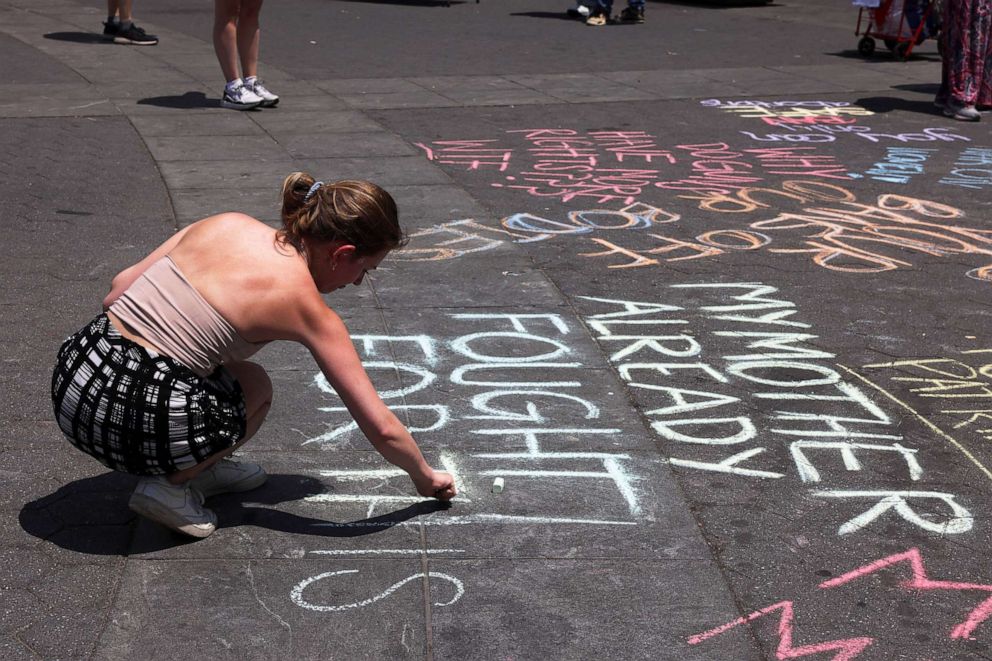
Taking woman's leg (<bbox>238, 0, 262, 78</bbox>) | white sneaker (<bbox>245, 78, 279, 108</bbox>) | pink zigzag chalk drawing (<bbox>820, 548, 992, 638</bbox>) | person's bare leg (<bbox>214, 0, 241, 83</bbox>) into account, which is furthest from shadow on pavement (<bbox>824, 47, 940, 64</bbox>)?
pink zigzag chalk drawing (<bbox>820, 548, 992, 638</bbox>)

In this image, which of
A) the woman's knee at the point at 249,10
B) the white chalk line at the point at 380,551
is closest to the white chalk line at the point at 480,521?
the white chalk line at the point at 380,551

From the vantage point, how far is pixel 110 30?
11578mm

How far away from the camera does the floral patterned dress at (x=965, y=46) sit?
8695 mm

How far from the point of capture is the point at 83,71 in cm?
978

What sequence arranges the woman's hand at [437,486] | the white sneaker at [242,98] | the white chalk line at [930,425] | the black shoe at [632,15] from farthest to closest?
the black shoe at [632,15] → the white sneaker at [242,98] → the white chalk line at [930,425] → the woman's hand at [437,486]

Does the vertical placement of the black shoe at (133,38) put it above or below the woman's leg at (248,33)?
below

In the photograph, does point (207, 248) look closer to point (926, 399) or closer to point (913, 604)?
point (913, 604)

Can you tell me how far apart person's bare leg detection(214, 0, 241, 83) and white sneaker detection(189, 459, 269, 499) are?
18.2ft

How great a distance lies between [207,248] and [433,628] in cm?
101

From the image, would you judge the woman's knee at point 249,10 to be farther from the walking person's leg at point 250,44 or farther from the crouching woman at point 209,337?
the crouching woman at point 209,337

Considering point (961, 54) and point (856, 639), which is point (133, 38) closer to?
point (961, 54)

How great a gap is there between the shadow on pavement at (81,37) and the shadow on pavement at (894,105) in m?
6.64

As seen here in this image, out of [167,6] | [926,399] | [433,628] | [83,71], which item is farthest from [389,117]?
[167,6]

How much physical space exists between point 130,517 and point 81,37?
952cm
